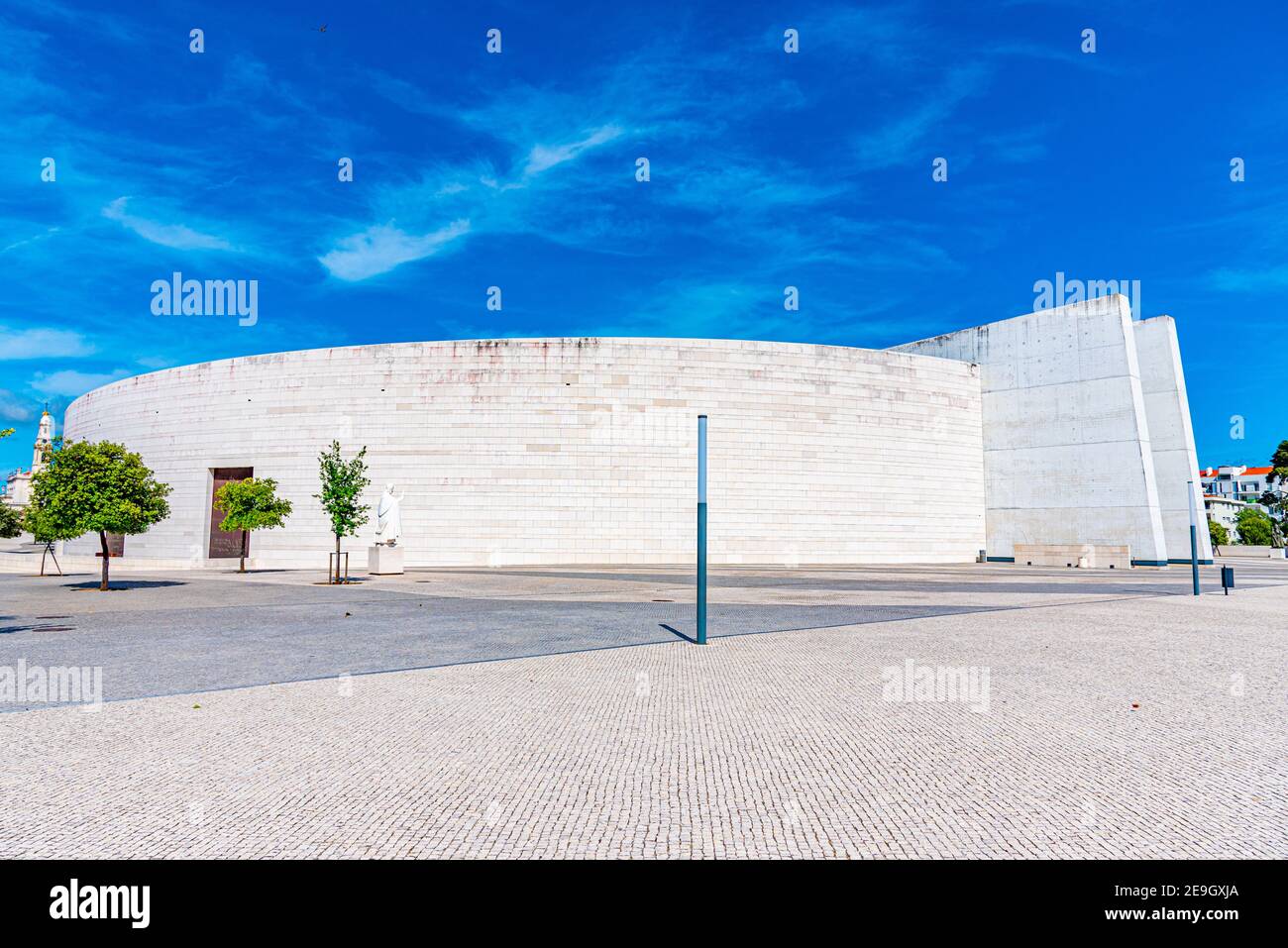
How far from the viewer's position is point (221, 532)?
4841cm

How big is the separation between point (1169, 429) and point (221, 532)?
61.7m

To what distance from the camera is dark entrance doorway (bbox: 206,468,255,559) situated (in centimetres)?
4816

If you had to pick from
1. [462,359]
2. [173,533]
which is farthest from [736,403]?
[173,533]

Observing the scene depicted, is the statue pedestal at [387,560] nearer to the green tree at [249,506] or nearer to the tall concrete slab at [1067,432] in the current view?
the green tree at [249,506]

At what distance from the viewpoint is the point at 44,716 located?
273 inches

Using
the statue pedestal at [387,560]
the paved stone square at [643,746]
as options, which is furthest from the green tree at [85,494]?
the paved stone square at [643,746]

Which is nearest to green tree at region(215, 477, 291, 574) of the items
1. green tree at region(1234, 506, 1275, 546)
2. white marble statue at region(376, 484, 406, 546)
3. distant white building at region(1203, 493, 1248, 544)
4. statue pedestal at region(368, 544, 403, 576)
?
statue pedestal at region(368, 544, 403, 576)

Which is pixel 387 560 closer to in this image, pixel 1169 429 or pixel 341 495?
pixel 341 495

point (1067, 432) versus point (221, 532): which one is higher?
point (1067, 432)

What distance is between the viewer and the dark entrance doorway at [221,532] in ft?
158

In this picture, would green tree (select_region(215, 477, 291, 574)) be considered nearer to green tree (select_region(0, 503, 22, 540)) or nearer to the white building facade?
the white building facade

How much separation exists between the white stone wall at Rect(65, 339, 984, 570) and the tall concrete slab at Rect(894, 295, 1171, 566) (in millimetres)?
7819

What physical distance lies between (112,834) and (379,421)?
42.9 m

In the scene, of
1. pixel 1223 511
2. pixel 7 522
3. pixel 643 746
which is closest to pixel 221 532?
pixel 643 746
